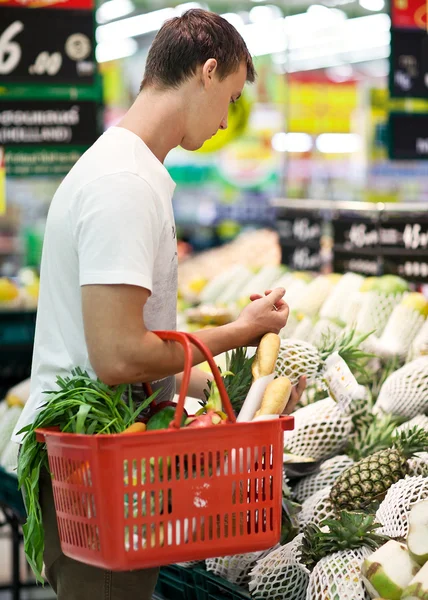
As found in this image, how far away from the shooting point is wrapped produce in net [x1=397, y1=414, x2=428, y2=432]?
120 inches

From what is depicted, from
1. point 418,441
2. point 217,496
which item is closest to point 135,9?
point 418,441

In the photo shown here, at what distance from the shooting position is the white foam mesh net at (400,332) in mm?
3711

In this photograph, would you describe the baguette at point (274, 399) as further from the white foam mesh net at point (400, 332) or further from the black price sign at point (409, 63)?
the black price sign at point (409, 63)

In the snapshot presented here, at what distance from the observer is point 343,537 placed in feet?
→ 7.50

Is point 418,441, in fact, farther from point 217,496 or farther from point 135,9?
point 135,9

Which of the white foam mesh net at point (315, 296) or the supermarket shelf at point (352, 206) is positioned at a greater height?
the supermarket shelf at point (352, 206)

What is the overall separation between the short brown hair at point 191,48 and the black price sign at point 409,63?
394 centimetres

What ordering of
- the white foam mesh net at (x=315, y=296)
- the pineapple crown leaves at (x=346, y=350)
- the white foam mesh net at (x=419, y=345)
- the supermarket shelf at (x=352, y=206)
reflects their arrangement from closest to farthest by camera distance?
the pineapple crown leaves at (x=346, y=350), the white foam mesh net at (x=419, y=345), the white foam mesh net at (x=315, y=296), the supermarket shelf at (x=352, y=206)

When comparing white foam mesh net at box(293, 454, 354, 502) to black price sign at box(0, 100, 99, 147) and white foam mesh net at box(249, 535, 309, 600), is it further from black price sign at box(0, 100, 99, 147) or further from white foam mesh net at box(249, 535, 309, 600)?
black price sign at box(0, 100, 99, 147)

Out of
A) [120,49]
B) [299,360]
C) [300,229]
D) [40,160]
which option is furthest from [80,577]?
[120,49]

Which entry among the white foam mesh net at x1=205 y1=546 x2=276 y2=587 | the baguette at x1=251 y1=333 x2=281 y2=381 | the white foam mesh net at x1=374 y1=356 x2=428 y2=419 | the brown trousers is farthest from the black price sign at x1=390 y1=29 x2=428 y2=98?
the brown trousers

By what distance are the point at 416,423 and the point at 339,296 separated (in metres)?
1.37

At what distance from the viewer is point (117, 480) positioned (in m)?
1.73

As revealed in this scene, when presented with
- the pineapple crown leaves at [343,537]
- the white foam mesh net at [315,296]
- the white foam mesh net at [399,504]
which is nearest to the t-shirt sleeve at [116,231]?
the pineapple crown leaves at [343,537]
